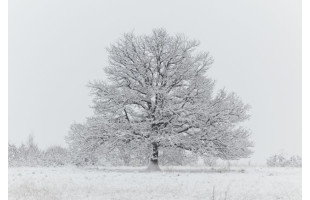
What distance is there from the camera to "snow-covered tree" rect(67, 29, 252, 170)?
60.9 feet

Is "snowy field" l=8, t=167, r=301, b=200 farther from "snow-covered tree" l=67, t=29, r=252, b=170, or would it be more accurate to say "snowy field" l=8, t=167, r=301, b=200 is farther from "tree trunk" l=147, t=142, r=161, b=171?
"snow-covered tree" l=67, t=29, r=252, b=170

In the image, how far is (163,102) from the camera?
60.9 ft

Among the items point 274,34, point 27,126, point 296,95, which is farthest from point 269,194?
point 27,126

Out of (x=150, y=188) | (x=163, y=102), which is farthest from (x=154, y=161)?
(x=150, y=188)

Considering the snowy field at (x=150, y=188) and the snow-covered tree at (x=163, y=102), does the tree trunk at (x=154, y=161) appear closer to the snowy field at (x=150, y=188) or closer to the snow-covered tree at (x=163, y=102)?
the snow-covered tree at (x=163, y=102)

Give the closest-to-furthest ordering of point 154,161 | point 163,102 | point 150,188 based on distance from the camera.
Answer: point 150,188, point 163,102, point 154,161

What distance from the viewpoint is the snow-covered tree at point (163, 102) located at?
18.6 metres

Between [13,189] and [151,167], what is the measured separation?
737cm

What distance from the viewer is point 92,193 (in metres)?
11.3

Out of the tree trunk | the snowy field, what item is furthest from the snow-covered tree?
the snowy field

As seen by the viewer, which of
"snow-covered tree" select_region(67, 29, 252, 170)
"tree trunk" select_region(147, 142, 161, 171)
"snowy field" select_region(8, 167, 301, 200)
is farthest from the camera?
"snow-covered tree" select_region(67, 29, 252, 170)

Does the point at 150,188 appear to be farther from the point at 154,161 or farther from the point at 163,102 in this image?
the point at 163,102

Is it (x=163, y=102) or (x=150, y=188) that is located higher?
(x=163, y=102)

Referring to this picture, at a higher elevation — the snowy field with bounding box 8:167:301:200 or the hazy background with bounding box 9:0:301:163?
the hazy background with bounding box 9:0:301:163
